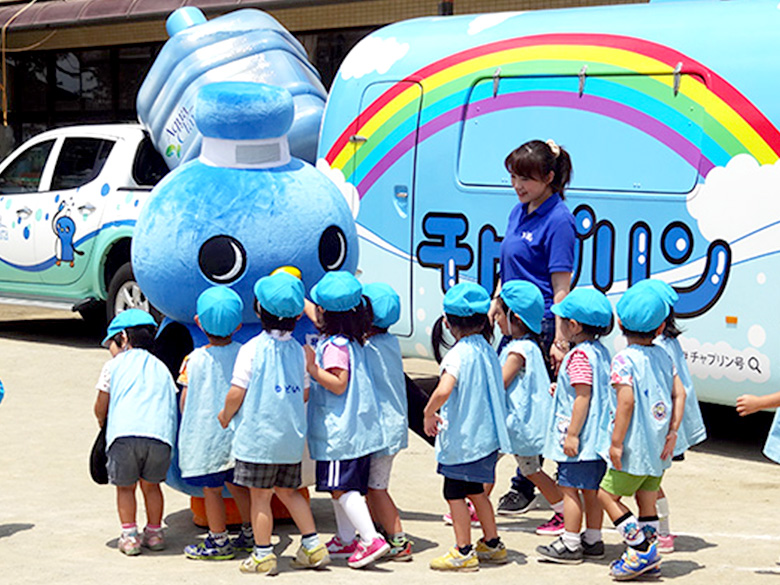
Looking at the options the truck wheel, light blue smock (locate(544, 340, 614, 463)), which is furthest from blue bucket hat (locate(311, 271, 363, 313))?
the truck wheel

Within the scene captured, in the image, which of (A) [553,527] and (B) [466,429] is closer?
(B) [466,429]

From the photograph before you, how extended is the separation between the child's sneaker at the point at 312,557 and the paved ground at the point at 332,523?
0.06 metres

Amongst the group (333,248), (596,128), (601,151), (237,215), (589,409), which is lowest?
(589,409)

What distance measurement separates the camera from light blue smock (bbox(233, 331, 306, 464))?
211 inches

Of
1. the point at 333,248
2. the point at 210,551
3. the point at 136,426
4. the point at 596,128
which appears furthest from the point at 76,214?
the point at 210,551

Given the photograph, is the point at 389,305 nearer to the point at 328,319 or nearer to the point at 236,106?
the point at 328,319

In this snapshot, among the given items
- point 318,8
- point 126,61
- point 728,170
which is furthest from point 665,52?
point 126,61

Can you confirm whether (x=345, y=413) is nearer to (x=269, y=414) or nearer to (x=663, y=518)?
(x=269, y=414)

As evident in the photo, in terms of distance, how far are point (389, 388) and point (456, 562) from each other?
798 millimetres

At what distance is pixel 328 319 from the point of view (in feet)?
18.5

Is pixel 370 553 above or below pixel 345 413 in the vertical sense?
below

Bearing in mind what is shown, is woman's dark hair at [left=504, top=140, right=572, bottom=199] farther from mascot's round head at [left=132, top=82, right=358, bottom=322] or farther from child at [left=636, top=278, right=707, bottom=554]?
mascot's round head at [left=132, top=82, right=358, bottom=322]

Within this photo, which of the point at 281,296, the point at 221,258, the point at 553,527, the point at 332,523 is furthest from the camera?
the point at 332,523

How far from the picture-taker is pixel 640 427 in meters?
5.31
